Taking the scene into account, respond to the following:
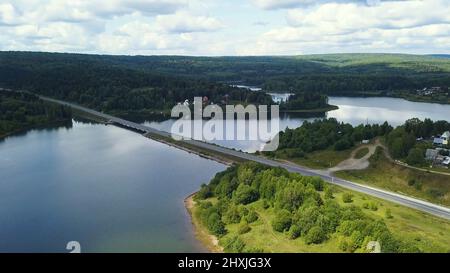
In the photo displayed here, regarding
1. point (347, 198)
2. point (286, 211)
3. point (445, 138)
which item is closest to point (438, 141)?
point (445, 138)

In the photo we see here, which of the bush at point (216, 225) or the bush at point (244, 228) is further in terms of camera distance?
the bush at point (216, 225)

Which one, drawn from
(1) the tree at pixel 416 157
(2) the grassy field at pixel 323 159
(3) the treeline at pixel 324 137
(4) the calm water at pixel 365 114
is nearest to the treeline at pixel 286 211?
(2) the grassy field at pixel 323 159

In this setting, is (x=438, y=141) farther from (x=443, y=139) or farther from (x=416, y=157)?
(x=416, y=157)

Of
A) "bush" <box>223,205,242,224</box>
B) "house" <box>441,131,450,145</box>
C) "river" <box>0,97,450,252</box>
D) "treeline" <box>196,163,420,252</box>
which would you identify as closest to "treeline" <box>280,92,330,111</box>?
"river" <box>0,97,450,252</box>

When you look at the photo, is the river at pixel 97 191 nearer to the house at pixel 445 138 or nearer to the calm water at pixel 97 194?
the calm water at pixel 97 194

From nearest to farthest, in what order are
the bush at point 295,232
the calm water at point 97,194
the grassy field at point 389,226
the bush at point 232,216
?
the grassy field at point 389,226 → the bush at point 295,232 → the calm water at point 97,194 → the bush at point 232,216
